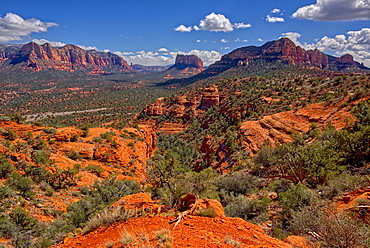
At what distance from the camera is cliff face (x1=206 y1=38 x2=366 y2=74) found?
134 m

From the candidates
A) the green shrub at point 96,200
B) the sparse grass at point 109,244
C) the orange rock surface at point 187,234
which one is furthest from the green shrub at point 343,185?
the green shrub at point 96,200

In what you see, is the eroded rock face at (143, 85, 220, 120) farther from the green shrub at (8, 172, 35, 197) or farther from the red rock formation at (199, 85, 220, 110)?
the green shrub at (8, 172, 35, 197)

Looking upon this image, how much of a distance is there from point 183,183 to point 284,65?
126185 mm

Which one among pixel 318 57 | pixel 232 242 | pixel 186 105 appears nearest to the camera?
pixel 232 242

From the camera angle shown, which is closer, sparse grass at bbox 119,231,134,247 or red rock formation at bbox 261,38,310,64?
sparse grass at bbox 119,231,134,247

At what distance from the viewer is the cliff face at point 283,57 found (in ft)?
440

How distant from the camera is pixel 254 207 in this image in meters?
10.8

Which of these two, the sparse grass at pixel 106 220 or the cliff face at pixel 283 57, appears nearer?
the sparse grass at pixel 106 220

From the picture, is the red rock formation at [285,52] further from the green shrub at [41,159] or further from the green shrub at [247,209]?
the green shrub at [41,159]

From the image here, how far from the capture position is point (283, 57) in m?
130

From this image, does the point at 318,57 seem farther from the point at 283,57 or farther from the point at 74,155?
the point at 74,155

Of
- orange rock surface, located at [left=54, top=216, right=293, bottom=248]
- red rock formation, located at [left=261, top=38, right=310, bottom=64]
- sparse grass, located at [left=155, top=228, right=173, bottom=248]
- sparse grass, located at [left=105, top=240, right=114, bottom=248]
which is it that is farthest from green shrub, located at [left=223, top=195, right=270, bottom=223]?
red rock formation, located at [left=261, top=38, right=310, bottom=64]

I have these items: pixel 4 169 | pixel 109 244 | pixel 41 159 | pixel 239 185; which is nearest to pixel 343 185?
pixel 239 185

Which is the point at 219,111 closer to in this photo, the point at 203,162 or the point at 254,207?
the point at 203,162
